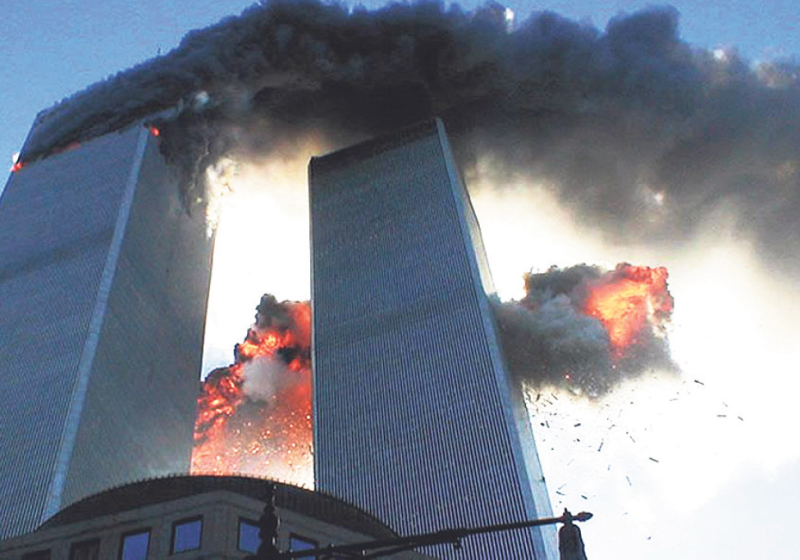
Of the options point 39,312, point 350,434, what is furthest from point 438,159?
point 39,312

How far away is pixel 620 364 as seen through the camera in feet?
404

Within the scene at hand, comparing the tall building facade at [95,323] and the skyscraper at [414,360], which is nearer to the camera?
the skyscraper at [414,360]

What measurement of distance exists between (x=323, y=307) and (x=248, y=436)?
22.7 m

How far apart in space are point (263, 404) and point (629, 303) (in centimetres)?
5697

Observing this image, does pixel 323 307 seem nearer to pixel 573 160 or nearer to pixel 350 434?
pixel 350 434

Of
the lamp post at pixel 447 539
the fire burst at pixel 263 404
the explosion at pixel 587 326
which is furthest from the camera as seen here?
the fire burst at pixel 263 404

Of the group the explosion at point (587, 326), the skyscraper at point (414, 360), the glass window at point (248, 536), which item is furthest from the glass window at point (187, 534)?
the explosion at point (587, 326)

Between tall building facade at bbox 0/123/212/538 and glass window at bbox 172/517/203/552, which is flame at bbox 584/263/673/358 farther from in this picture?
glass window at bbox 172/517/203/552

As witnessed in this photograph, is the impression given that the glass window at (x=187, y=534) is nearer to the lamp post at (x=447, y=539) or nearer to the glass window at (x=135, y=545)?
the glass window at (x=135, y=545)

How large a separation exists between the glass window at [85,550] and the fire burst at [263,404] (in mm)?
80225

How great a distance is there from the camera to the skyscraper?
104 metres

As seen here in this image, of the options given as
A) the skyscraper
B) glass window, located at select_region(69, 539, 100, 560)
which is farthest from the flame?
glass window, located at select_region(69, 539, 100, 560)

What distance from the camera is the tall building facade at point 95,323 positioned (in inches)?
4186

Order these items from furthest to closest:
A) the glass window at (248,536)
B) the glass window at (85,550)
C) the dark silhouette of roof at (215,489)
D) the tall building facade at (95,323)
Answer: the tall building facade at (95,323) → the dark silhouette of roof at (215,489) → the glass window at (85,550) → the glass window at (248,536)
